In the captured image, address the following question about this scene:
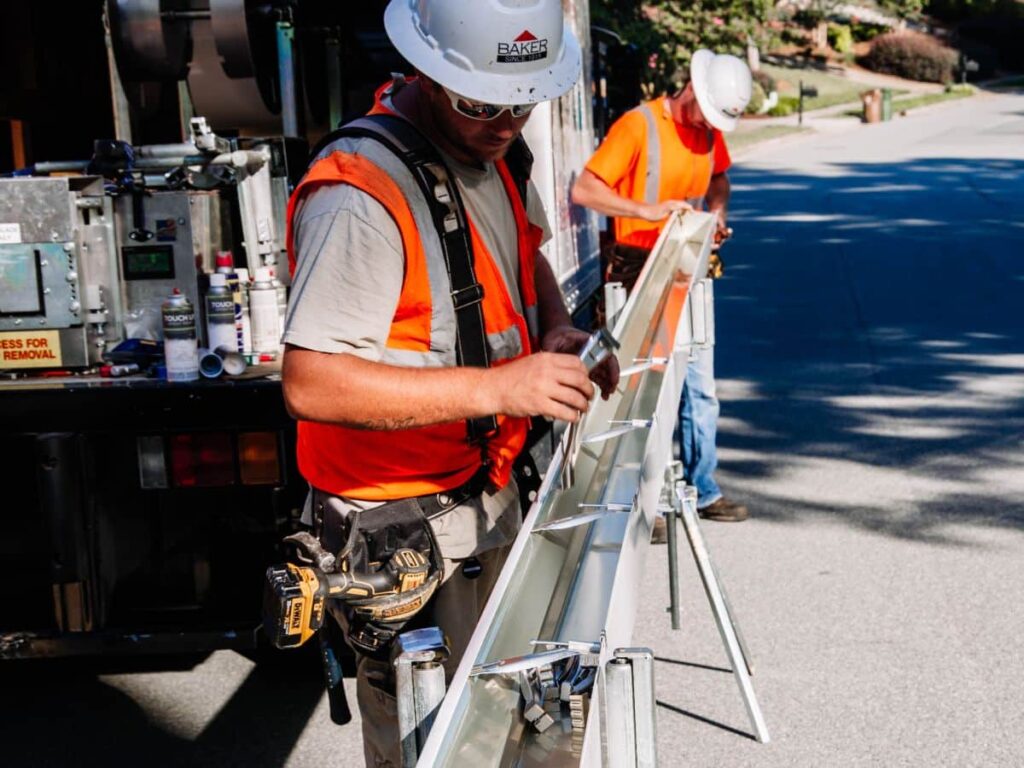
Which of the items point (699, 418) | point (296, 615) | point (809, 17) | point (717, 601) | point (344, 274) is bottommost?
point (717, 601)

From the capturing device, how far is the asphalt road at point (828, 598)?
454 centimetres

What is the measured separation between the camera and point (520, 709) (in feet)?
6.61

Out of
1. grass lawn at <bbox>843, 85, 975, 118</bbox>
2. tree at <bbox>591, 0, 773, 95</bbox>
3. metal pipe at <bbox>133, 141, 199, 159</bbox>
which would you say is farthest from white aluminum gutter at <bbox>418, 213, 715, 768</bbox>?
grass lawn at <bbox>843, 85, 975, 118</bbox>

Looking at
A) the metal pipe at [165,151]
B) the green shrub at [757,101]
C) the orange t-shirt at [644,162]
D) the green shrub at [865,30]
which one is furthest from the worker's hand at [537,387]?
the green shrub at [865,30]

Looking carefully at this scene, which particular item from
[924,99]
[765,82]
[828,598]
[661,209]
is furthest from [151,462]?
[924,99]

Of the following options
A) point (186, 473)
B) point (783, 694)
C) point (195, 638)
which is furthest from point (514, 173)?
point (783, 694)

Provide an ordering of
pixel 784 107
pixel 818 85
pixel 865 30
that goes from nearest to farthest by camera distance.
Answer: pixel 784 107 → pixel 818 85 → pixel 865 30

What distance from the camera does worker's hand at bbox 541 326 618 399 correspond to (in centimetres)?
293

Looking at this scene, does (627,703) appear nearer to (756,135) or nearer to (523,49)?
(523,49)

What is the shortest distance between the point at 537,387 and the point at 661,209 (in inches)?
147

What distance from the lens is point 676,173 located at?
6.51 metres

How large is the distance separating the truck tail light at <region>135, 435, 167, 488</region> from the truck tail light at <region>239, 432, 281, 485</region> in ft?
0.75

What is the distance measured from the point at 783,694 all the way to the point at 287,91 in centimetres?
315

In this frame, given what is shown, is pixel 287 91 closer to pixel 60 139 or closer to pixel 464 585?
pixel 60 139
